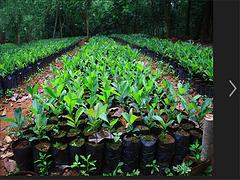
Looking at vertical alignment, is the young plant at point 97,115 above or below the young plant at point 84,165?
above

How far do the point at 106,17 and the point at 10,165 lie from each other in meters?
23.1

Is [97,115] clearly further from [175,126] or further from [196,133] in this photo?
[196,133]

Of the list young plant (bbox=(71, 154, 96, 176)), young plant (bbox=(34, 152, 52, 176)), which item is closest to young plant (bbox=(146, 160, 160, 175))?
young plant (bbox=(71, 154, 96, 176))

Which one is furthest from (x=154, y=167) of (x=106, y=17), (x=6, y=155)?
(x=106, y=17)

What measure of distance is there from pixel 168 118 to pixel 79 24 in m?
23.7

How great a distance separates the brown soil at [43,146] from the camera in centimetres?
184

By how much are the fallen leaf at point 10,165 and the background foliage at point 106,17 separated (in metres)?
9.30

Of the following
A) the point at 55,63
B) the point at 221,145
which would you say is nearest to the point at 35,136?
the point at 221,145

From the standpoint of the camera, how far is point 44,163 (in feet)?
5.87

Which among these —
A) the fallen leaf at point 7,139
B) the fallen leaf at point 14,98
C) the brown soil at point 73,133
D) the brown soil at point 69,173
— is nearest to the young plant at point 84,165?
the brown soil at point 69,173

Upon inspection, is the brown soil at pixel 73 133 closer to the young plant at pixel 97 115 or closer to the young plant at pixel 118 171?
the young plant at pixel 97 115

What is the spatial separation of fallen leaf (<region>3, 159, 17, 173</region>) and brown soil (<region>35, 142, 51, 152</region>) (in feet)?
0.75

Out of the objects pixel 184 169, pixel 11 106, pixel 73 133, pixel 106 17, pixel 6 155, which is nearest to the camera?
pixel 184 169

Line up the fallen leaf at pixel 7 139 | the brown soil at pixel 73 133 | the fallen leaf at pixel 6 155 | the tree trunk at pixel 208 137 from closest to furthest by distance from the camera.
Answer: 1. the tree trunk at pixel 208 137
2. the brown soil at pixel 73 133
3. the fallen leaf at pixel 6 155
4. the fallen leaf at pixel 7 139
